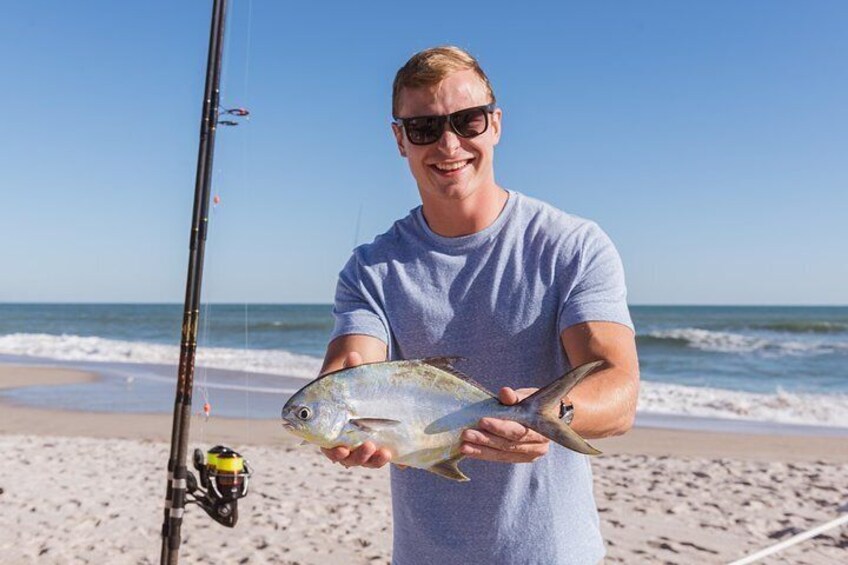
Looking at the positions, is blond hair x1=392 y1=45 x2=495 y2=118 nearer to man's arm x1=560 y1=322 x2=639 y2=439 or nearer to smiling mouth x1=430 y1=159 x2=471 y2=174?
smiling mouth x1=430 y1=159 x2=471 y2=174

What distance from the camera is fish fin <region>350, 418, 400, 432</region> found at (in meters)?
1.91

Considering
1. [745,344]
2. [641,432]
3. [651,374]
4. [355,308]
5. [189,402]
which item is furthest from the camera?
[745,344]

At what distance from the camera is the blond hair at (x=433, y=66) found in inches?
83.7

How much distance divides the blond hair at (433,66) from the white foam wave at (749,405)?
13.7 m

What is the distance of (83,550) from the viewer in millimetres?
6676

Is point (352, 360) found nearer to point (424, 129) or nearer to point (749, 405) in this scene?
point (424, 129)

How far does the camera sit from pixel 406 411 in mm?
1923

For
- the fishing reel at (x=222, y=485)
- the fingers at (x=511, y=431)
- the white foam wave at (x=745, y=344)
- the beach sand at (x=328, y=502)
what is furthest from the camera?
the white foam wave at (x=745, y=344)

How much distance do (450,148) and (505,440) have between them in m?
0.74

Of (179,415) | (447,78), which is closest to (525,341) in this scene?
(447,78)

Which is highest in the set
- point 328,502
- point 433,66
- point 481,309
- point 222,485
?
point 433,66

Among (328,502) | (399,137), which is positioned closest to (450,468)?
(399,137)

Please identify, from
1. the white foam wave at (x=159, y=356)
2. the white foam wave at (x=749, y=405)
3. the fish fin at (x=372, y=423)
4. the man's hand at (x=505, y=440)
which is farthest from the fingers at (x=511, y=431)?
the white foam wave at (x=159, y=356)

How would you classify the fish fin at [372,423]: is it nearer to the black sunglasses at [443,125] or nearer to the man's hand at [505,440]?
the man's hand at [505,440]
